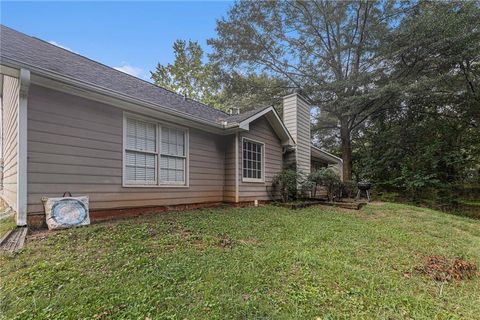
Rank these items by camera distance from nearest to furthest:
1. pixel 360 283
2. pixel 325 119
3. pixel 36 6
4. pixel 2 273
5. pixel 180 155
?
1. pixel 2 273
2. pixel 360 283
3. pixel 36 6
4. pixel 180 155
5. pixel 325 119

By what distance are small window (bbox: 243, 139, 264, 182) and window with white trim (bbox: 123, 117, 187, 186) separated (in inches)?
86.0

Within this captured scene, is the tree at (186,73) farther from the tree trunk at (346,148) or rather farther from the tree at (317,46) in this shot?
the tree trunk at (346,148)

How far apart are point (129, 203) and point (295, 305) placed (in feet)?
13.9

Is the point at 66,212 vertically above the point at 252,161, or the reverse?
the point at 252,161

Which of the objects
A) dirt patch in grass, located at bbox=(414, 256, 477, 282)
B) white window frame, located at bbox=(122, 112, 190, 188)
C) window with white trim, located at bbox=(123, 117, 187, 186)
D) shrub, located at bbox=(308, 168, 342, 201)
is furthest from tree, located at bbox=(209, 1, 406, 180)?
dirt patch in grass, located at bbox=(414, 256, 477, 282)

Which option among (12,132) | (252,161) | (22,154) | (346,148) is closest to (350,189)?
(346,148)

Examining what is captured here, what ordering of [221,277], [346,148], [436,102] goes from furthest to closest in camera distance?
[346,148]
[436,102]
[221,277]

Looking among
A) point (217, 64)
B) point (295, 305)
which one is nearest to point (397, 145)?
point (217, 64)

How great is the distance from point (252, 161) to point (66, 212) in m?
5.44

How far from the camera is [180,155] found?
6.45 metres

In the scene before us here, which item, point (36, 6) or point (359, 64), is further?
point (359, 64)

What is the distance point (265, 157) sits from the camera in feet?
28.5

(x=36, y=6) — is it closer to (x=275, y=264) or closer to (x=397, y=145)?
(x=275, y=264)

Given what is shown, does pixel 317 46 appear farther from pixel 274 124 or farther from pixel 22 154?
pixel 22 154
